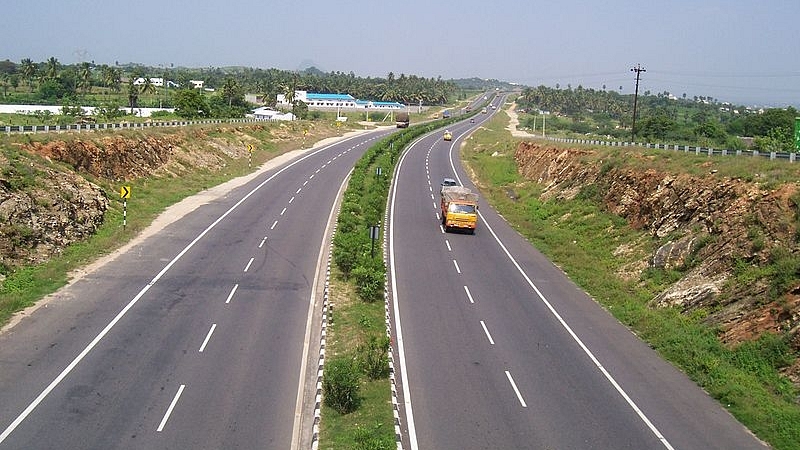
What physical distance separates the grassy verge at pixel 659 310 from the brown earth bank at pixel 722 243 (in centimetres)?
58

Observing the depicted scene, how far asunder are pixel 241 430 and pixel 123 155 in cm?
3819

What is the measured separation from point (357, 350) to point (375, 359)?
92 cm

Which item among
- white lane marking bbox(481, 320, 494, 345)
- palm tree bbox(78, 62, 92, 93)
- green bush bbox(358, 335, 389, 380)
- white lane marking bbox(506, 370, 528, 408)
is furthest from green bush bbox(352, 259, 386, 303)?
palm tree bbox(78, 62, 92, 93)

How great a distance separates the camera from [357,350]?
19.2 metres

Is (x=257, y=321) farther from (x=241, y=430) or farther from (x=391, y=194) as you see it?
(x=391, y=194)

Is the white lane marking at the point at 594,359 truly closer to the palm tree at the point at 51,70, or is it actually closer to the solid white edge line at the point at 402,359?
the solid white edge line at the point at 402,359

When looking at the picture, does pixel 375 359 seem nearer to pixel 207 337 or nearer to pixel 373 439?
pixel 373 439

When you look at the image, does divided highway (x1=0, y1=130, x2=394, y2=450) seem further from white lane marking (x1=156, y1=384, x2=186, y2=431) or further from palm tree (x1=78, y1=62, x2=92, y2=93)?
palm tree (x1=78, y1=62, x2=92, y2=93)

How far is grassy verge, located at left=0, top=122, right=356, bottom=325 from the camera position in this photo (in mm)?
24531

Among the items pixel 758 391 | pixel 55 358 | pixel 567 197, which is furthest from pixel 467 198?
pixel 55 358

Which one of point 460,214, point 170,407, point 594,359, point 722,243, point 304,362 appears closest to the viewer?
point 170,407

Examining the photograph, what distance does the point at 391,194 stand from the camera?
181 ft

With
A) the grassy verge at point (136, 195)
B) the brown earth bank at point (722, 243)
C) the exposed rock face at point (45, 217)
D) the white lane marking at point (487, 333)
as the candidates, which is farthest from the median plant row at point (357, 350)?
the exposed rock face at point (45, 217)

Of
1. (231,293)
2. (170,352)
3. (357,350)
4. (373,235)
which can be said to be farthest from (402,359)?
(373,235)
